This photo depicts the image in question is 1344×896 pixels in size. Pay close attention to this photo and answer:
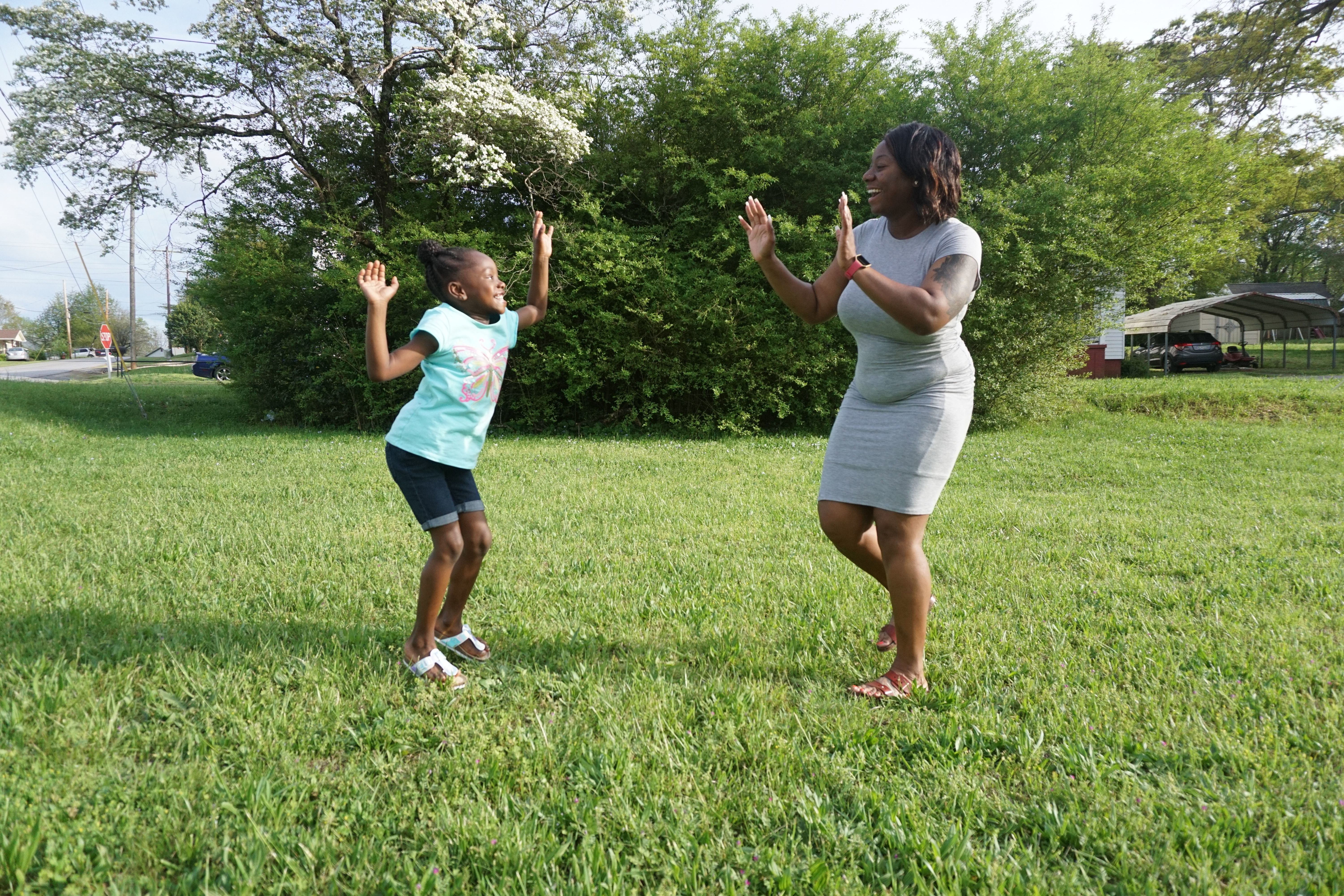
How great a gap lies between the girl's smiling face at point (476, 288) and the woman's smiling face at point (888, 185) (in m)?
1.55

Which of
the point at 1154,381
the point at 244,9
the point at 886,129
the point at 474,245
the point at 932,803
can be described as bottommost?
the point at 932,803

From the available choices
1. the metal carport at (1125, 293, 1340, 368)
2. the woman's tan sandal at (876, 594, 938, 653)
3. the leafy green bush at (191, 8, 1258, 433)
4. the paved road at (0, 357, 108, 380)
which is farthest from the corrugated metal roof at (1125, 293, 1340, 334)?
the paved road at (0, 357, 108, 380)

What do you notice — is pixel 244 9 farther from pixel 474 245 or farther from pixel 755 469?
pixel 755 469

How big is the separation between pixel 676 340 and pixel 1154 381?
14735mm

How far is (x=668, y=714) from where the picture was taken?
115 inches

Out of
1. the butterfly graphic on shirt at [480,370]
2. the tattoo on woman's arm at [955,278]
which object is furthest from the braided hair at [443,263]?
the tattoo on woman's arm at [955,278]

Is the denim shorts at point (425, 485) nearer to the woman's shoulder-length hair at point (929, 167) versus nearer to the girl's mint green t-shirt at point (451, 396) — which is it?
the girl's mint green t-shirt at point (451, 396)

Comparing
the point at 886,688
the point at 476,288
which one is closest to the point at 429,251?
the point at 476,288

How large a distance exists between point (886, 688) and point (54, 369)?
54.3m

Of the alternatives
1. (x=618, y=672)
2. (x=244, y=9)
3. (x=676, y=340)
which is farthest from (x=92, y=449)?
(x=618, y=672)

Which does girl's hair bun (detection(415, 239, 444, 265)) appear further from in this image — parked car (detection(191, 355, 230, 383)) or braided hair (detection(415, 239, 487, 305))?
parked car (detection(191, 355, 230, 383))

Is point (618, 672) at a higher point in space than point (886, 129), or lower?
lower

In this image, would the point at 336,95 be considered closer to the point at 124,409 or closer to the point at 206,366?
the point at 124,409

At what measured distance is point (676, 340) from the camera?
13.6 m
